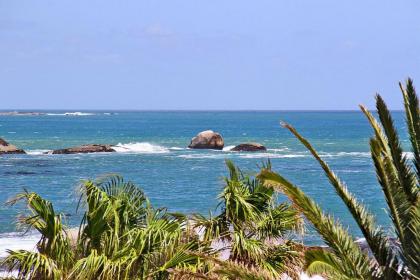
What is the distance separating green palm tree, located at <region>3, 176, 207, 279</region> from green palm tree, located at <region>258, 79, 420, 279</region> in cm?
248

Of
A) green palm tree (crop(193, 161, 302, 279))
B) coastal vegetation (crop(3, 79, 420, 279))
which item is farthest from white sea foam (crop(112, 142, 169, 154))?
coastal vegetation (crop(3, 79, 420, 279))

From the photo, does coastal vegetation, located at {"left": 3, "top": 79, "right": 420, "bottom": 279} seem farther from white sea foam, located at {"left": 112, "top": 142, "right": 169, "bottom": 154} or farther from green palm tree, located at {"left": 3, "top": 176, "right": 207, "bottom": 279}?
white sea foam, located at {"left": 112, "top": 142, "right": 169, "bottom": 154}

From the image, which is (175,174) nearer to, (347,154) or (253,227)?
(347,154)

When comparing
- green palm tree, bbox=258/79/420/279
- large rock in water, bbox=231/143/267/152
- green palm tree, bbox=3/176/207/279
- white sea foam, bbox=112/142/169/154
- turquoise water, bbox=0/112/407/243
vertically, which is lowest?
white sea foam, bbox=112/142/169/154

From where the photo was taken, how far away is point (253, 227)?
41.5ft

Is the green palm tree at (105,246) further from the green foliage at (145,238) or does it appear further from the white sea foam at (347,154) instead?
the white sea foam at (347,154)

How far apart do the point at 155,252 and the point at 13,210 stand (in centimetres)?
2761

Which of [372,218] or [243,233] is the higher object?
[372,218]

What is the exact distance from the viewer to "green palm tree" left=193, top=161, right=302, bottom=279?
1202 cm

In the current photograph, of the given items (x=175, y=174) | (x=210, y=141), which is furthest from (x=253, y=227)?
(x=210, y=141)

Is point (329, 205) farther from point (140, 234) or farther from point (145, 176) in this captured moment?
point (140, 234)

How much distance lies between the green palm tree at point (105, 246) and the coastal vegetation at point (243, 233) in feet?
0.06

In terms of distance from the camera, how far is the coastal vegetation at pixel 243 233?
30.6 feet

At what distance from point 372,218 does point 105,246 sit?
4.37 m
